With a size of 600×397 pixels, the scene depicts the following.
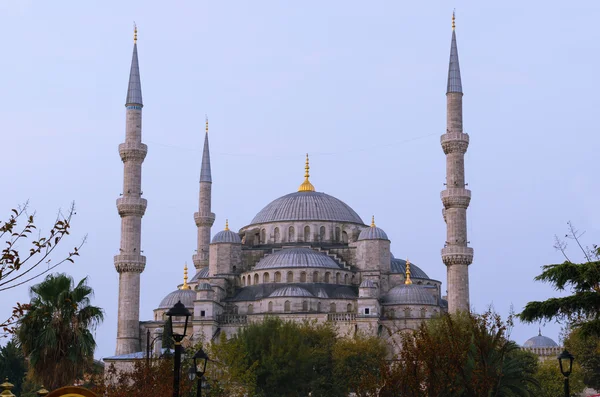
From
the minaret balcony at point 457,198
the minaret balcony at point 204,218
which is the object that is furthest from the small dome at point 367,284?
the minaret balcony at point 204,218

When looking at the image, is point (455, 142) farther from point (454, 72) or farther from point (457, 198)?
point (454, 72)

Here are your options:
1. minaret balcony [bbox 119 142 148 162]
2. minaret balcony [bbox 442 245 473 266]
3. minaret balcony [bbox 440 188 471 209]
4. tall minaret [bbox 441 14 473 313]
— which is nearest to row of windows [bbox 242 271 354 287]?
tall minaret [bbox 441 14 473 313]

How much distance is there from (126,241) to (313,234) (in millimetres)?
14245

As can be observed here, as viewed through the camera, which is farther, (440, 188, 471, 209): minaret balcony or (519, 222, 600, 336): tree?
(440, 188, 471, 209): minaret balcony

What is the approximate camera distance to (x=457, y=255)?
5416 centimetres

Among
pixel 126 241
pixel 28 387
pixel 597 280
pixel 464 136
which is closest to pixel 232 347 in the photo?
pixel 28 387

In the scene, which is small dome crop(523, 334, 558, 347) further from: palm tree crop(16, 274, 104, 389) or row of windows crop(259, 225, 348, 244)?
palm tree crop(16, 274, 104, 389)

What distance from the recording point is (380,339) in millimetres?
52594

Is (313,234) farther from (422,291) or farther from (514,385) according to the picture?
(514,385)

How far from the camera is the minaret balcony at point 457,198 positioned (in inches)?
2152

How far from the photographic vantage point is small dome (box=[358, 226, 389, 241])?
6325cm

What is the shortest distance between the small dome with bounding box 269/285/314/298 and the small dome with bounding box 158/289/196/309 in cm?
602

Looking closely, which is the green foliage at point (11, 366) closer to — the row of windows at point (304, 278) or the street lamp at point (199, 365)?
the row of windows at point (304, 278)

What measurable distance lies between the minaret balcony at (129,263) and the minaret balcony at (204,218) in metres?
11.8
